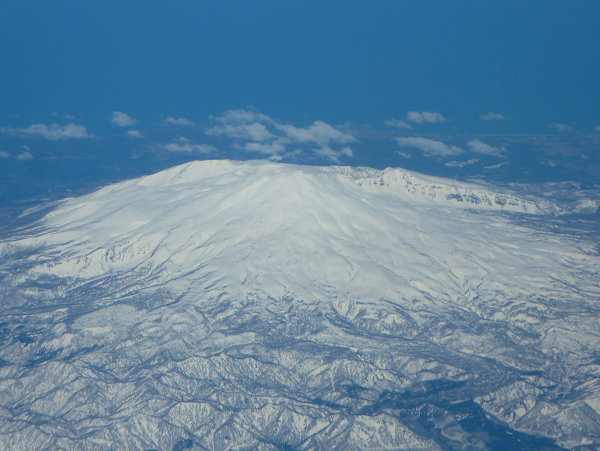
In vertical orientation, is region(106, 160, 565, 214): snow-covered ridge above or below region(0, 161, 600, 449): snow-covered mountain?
above

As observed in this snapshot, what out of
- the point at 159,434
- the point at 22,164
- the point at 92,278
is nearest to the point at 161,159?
the point at 22,164

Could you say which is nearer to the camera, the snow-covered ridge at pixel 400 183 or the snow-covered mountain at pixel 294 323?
the snow-covered mountain at pixel 294 323

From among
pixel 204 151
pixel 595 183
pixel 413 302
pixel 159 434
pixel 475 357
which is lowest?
pixel 159 434

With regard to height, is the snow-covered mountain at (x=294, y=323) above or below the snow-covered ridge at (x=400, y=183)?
below

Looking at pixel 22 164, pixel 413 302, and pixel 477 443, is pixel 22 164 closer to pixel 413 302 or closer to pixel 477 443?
pixel 413 302

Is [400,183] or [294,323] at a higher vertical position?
[400,183]

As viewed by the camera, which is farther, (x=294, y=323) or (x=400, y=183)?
(x=400, y=183)

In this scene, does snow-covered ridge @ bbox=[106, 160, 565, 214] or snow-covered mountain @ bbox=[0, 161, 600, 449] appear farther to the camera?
snow-covered ridge @ bbox=[106, 160, 565, 214]

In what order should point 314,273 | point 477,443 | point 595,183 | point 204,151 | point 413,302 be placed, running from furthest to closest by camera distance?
1. point 204,151
2. point 595,183
3. point 314,273
4. point 413,302
5. point 477,443
